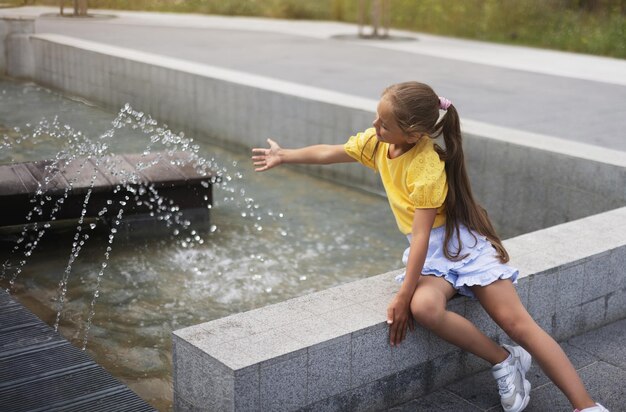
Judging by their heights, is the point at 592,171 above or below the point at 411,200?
below

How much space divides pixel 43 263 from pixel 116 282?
60cm

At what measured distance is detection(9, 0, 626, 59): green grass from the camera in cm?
1656

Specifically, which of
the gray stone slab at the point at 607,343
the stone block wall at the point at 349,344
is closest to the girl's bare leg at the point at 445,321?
the stone block wall at the point at 349,344

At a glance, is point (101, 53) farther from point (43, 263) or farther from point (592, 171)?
point (592, 171)

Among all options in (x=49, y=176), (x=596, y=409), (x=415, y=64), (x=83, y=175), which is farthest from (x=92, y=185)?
(x=415, y=64)

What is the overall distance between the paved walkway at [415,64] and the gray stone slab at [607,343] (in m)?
4.12

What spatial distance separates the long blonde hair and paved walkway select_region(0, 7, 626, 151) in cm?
498

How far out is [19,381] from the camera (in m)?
3.08

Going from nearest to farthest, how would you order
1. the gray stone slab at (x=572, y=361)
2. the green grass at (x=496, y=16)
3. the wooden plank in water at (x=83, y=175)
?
the gray stone slab at (x=572, y=361), the wooden plank in water at (x=83, y=175), the green grass at (x=496, y=16)

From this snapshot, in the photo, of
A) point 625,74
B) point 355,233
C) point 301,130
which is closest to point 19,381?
point 355,233

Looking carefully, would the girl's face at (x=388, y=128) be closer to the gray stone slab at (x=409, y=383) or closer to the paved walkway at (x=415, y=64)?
the gray stone slab at (x=409, y=383)

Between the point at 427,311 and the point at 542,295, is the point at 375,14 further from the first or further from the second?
the point at 427,311

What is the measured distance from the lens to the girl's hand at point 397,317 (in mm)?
3271

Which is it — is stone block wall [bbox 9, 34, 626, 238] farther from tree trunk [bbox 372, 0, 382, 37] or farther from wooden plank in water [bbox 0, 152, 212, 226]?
tree trunk [bbox 372, 0, 382, 37]
